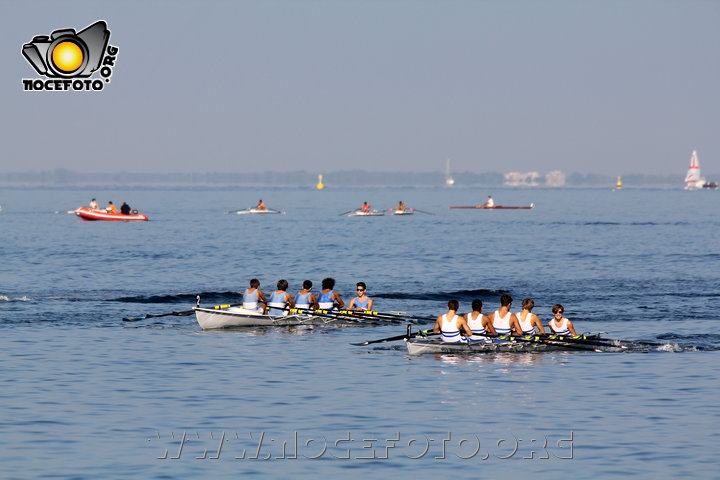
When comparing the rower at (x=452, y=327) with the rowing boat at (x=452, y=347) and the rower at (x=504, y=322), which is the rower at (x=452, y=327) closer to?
the rowing boat at (x=452, y=347)

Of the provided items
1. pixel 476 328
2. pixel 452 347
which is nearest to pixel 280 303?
pixel 452 347

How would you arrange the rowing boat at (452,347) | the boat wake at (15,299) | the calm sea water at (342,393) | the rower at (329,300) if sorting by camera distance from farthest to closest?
the boat wake at (15,299), the rower at (329,300), the rowing boat at (452,347), the calm sea water at (342,393)

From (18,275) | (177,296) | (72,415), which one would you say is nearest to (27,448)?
(72,415)

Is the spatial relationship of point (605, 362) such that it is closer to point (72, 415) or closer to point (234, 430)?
point (234, 430)

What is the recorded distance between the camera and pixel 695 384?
2684 cm

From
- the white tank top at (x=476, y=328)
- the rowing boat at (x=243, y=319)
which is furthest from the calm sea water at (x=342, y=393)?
the white tank top at (x=476, y=328)

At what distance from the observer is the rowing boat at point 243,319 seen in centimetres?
3625

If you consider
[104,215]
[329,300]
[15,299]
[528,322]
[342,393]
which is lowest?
[15,299]

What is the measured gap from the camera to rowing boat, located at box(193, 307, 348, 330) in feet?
119

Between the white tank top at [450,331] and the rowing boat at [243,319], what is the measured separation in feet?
23.2

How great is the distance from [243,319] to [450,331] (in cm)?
912

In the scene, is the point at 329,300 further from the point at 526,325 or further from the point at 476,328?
the point at 526,325

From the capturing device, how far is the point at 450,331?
3025 centimetres

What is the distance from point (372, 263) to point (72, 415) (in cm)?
4946
